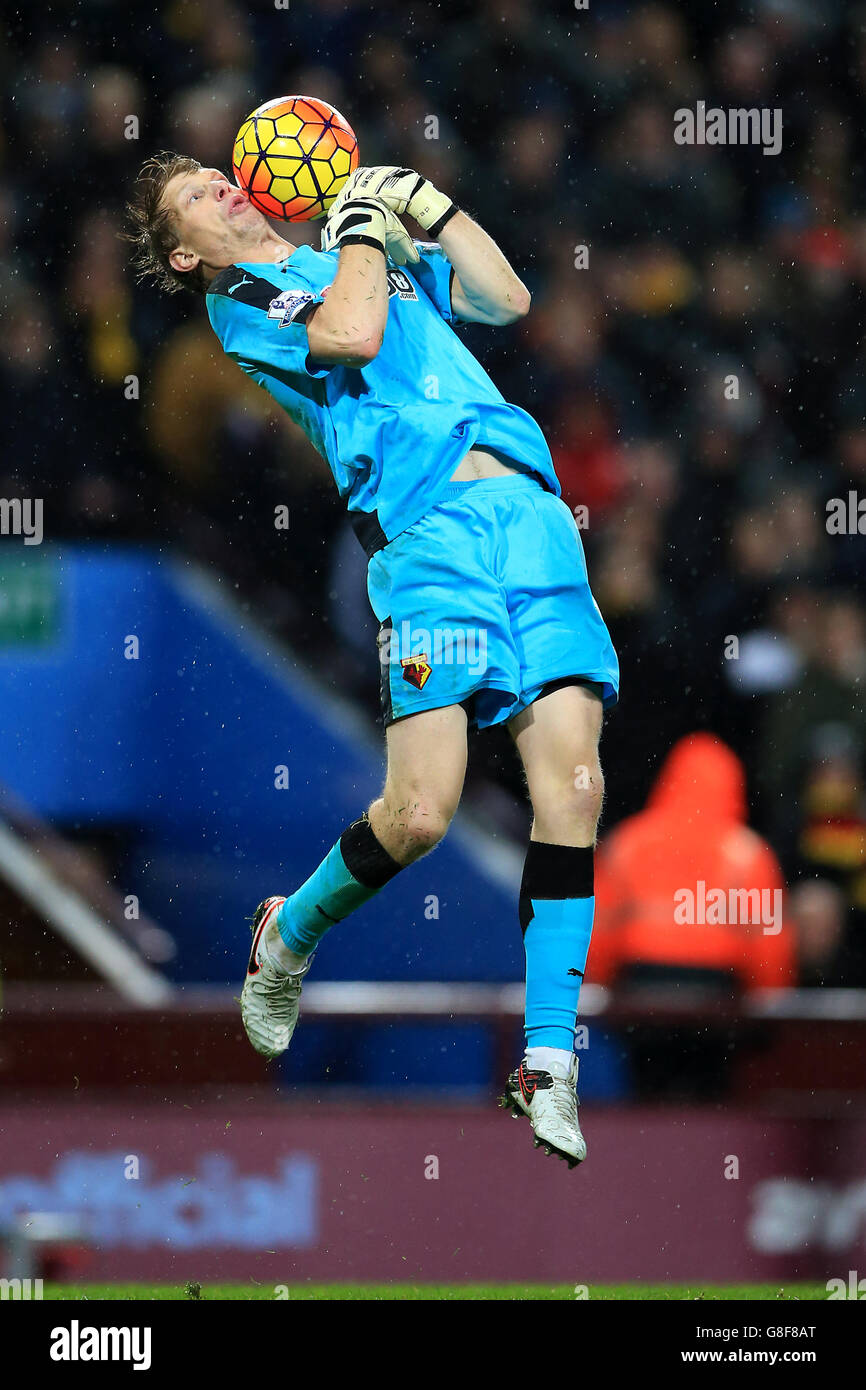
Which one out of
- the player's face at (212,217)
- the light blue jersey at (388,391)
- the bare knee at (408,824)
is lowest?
the bare knee at (408,824)

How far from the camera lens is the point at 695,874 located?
315 inches

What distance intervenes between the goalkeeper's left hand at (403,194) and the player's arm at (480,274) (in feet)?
0.11

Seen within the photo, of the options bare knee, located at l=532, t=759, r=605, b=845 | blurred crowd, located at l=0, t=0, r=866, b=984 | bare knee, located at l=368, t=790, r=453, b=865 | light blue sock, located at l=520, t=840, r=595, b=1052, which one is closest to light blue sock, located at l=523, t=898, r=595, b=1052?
light blue sock, located at l=520, t=840, r=595, b=1052

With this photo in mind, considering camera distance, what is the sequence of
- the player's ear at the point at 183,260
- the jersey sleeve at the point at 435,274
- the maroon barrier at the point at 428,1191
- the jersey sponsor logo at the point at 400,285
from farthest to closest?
the maroon barrier at the point at 428,1191 → the player's ear at the point at 183,260 → the jersey sleeve at the point at 435,274 → the jersey sponsor logo at the point at 400,285

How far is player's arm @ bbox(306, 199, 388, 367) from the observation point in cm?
486

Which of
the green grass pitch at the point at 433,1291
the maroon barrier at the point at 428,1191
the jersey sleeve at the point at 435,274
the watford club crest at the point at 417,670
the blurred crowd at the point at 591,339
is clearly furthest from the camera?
the blurred crowd at the point at 591,339

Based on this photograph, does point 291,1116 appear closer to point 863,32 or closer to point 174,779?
point 174,779

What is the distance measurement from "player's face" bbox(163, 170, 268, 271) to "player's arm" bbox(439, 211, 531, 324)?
22.2 inches

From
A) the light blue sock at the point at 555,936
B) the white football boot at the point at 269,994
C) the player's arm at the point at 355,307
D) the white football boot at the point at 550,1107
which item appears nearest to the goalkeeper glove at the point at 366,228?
the player's arm at the point at 355,307

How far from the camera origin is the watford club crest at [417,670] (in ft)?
16.3

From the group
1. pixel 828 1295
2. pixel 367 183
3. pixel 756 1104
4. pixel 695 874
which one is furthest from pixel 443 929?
pixel 367 183

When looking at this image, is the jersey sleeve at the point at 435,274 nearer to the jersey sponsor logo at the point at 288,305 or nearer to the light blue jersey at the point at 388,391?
the light blue jersey at the point at 388,391

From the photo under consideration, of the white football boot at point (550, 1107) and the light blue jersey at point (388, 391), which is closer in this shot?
the white football boot at point (550, 1107)

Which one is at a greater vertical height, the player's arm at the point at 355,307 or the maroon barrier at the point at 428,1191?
the player's arm at the point at 355,307
